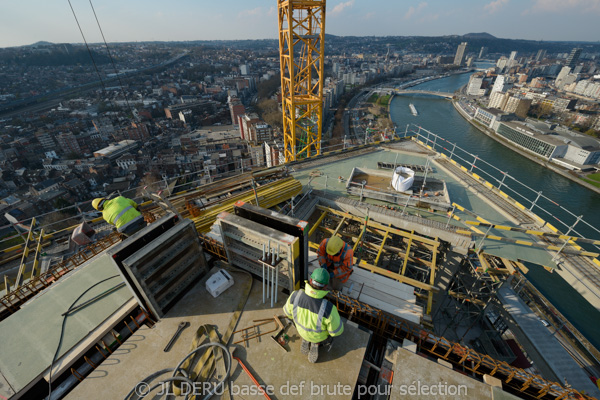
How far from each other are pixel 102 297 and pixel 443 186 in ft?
51.6

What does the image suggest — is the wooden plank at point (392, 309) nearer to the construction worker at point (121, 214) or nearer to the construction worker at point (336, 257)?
the construction worker at point (336, 257)

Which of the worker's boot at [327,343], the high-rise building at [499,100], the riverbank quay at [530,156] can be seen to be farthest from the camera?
the high-rise building at [499,100]

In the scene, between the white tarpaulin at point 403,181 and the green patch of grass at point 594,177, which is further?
the green patch of grass at point 594,177

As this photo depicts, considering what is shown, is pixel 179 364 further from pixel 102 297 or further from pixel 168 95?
pixel 168 95

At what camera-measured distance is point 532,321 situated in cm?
1066

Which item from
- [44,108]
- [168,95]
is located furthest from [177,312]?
[44,108]

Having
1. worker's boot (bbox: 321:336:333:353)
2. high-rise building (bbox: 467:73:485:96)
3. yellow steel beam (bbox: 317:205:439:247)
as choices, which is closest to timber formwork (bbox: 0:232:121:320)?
worker's boot (bbox: 321:336:333:353)

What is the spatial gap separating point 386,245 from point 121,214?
11.1 meters

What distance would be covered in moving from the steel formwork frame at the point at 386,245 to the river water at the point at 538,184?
4.71m

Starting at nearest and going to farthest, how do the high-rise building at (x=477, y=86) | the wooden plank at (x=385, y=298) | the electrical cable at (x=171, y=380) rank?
the electrical cable at (x=171, y=380) < the wooden plank at (x=385, y=298) < the high-rise building at (x=477, y=86)

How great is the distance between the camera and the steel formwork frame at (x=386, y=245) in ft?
33.5

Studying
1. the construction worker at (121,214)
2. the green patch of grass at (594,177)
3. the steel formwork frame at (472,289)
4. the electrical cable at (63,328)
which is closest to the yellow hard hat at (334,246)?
the electrical cable at (63,328)

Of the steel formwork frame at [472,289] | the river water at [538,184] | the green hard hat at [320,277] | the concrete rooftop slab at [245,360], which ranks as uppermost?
the green hard hat at [320,277]

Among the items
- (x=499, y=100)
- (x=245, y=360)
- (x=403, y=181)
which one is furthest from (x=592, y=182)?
(x=245, y=360)
